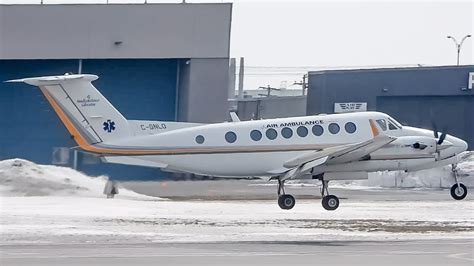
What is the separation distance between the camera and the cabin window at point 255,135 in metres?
31.6

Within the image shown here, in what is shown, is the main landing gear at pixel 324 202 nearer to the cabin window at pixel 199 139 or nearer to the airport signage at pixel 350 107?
the cabin window at pixel 199 139

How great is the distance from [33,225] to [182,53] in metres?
30.9

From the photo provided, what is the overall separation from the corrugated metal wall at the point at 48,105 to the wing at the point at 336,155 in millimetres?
24713

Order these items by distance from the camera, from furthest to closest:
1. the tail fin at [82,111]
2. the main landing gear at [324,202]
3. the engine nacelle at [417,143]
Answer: the tail fin at [82,111]
the main landing gear at [324,202]
the engine nacelle at [417,143]

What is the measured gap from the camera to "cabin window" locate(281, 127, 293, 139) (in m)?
31.6

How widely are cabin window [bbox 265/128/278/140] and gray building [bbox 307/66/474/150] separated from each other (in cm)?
2969

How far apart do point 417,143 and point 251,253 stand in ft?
42.5

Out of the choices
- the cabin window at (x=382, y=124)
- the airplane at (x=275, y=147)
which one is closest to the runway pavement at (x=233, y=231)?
the airplane at (x=275, y=147)

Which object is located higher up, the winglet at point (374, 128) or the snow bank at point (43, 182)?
the winglet at point (374, 128)

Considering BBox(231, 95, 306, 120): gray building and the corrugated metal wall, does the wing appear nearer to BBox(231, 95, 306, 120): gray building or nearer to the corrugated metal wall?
the corrugated metal wall

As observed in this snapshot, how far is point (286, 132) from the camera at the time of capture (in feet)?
104

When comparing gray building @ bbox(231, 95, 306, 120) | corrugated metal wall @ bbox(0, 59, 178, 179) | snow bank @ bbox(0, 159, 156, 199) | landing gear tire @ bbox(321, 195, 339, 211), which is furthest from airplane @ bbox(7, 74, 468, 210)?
gray building @ bbox(231, 95, 306, 120)

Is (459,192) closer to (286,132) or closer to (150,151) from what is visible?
(286,132)

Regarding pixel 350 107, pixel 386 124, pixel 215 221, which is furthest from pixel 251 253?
pixel 350 107
